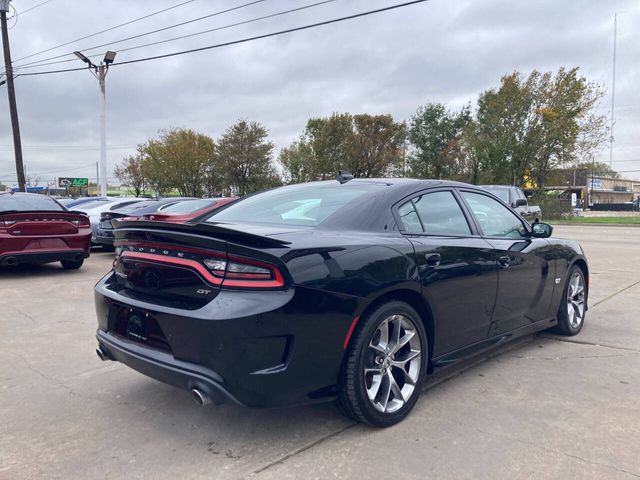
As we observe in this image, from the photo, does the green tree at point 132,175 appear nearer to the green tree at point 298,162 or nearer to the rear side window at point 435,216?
the green tree at point 298,162

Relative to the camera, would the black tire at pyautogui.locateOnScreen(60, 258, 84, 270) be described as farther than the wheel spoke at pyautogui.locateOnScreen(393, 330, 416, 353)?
Yes

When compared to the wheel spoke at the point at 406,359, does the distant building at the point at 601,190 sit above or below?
below

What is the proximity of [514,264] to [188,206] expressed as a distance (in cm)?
852

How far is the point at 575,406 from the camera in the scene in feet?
11.3

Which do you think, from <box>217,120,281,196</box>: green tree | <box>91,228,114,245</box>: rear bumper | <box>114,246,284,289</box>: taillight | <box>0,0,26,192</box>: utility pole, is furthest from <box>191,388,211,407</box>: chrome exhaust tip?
<box>217,120,281,196</box>: green tree

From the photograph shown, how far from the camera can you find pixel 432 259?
11.0 ft

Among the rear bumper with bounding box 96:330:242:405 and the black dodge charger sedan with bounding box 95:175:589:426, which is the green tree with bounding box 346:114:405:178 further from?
the rear bumper with bounding box 96:330:242:405

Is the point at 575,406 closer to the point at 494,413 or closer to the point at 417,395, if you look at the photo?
the point at 494,413

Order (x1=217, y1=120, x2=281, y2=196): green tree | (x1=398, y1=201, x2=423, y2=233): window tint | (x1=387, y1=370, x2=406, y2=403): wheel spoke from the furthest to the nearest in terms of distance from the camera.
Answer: (x1=217, y1=120, x2=281, y2=196): green tree → (x1=398, y1=201, x2=423, y2=233): window tint → (x1=387, y1=370, x2=406, y2=403): wheel spoke

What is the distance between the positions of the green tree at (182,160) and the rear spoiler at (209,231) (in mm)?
41792

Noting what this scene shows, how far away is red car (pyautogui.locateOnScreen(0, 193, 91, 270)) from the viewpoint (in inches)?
326

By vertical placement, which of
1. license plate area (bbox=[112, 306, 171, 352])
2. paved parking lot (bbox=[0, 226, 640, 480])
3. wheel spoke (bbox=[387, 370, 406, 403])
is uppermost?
license plate area (bbox=[112, 306, 171, 352])

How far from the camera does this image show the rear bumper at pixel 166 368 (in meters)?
2.60

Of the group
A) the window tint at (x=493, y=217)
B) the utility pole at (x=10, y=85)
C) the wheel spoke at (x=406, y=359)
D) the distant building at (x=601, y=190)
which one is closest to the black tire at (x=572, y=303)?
the window tint at (x=493, y=217)
